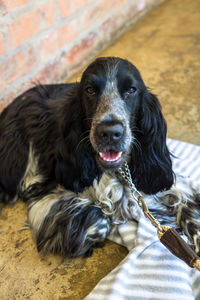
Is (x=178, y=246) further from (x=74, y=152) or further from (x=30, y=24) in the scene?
(x=30, y=24)

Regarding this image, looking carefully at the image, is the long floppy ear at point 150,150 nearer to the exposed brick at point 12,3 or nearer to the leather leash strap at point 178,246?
the leather leash strap at point 178,246

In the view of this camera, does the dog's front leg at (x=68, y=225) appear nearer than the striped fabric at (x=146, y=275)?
No

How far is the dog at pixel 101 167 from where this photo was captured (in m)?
1.45

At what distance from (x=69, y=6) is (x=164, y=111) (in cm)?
132

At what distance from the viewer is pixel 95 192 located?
1.70 meters

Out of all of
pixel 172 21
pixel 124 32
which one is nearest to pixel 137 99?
pixel 124 32

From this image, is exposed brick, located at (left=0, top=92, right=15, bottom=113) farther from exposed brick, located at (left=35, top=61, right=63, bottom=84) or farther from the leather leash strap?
the leather leash strap

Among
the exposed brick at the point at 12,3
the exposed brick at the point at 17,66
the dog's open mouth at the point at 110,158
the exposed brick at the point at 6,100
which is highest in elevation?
the exposed brick at the point at 12,3

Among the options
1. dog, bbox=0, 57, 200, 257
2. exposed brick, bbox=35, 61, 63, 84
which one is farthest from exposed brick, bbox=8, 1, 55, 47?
dog, bbox=0, 57, 200, 257

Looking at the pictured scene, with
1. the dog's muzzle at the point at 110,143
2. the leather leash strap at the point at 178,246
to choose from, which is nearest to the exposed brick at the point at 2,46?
the dog's muzzle at the point at 110,143

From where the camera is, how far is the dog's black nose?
1.37m

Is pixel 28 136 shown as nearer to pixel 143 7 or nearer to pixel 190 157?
pixel 190 157

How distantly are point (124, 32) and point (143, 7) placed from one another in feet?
1.92

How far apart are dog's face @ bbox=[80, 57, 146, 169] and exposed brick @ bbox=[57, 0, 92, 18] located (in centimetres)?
158
